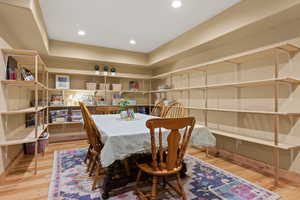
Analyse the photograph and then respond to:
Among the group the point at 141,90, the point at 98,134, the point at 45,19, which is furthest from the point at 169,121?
the point at 141,90

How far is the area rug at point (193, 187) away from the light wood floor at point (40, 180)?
107 mm

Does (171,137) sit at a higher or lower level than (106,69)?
lower

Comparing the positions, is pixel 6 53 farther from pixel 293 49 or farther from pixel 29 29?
pixel 293 49

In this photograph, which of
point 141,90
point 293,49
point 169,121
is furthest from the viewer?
point 141,90

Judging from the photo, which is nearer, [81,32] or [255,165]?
[255,165]

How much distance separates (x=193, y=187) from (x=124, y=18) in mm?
2808

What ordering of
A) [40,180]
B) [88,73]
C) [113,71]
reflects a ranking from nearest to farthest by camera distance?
[40,180]
[88,73]
[113,71]

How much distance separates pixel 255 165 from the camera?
95.8 inches

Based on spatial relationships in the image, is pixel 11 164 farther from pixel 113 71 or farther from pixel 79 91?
pixel 113 71

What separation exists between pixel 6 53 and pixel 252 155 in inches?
153

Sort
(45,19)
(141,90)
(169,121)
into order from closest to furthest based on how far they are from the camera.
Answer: (169,121) < (45,19) < (141,90)

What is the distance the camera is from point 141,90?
5250 millimetres

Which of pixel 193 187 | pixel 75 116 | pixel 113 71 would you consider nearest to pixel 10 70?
pixel 75 116

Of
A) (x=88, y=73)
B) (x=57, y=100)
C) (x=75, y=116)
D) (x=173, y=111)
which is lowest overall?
(x=75, y=116)
